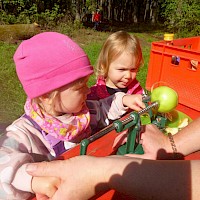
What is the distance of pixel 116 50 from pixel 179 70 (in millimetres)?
455

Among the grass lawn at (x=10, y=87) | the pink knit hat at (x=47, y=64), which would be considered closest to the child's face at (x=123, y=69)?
the pink knit hat at (x=47, y=64)

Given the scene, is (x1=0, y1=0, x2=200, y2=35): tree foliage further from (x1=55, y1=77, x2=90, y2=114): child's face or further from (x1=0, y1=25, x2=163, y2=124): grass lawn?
(x1=55, y1=77, x2=90, y2=114): child's face

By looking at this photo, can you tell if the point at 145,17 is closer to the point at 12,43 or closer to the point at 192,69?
the point at 12,43

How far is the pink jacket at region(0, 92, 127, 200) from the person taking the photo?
0.98 m

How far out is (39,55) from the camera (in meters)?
1.13

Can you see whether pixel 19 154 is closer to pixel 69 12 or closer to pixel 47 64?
pixel 47 64

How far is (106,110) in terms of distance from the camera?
1.69 meters

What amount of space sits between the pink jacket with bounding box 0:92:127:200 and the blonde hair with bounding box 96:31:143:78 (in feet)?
2.47

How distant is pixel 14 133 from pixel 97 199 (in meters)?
0.42

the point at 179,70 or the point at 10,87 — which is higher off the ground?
the point at 179,70

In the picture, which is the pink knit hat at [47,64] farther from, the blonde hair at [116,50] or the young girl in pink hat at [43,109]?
the blonde hair at [116,50]

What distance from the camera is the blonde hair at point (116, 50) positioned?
1.89 metres

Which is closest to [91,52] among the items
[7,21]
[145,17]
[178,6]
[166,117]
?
[7,21]

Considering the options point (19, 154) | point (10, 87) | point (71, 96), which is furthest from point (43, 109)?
point (10, 87)
